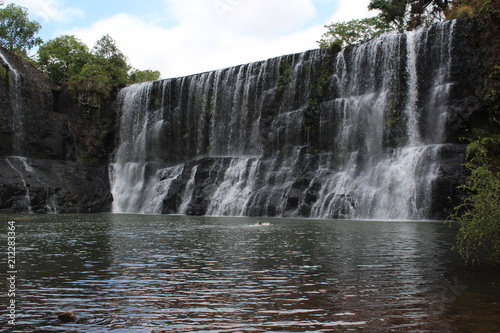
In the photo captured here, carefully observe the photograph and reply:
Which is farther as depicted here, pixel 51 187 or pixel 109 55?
pixel 109 55

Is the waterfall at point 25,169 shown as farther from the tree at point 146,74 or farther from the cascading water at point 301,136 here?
the tree at point 146,74

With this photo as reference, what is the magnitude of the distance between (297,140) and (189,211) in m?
10.1

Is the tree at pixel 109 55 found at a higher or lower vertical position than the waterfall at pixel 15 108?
higher

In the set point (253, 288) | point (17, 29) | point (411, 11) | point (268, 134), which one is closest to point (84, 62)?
point (17, 29)

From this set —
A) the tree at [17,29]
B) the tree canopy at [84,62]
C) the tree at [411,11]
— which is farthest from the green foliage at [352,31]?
the tree at [17,29]

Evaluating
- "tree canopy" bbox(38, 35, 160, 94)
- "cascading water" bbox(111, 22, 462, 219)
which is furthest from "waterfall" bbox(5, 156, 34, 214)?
"tree canopy" bbox(38, 35, 160, 94)

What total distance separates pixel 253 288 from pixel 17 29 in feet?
232

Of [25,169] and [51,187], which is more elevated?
[25,169]

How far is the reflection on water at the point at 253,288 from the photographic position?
6438 millimetres

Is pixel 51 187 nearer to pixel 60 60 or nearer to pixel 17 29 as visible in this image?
pixel 60 60

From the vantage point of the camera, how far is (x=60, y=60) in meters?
60.3

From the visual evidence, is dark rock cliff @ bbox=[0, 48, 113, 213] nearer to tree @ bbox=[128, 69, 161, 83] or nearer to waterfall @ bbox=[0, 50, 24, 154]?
waterfall @ bbox=[0, 50, 24, 154]

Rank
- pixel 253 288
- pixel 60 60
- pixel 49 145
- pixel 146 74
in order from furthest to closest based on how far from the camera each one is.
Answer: pixel 146 74 < pixel 60 60 < pixel 49 145 < pixel 253 288

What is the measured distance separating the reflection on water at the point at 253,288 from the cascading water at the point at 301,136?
59.7 feet
